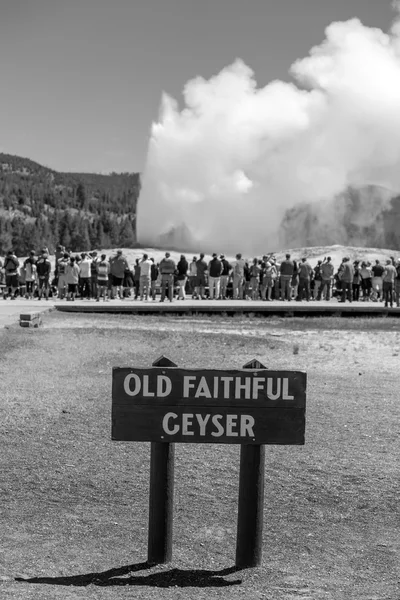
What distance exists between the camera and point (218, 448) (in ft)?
25.4

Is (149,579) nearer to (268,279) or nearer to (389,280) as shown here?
(389,280)

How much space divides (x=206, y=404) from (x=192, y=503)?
1.67 metres

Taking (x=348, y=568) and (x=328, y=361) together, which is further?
(x=328, y=361)

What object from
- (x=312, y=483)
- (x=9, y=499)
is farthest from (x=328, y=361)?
(x=9, y=499)

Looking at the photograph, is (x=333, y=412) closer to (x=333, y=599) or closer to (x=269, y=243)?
(x=333, y=599)

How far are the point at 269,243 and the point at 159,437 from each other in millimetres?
84484

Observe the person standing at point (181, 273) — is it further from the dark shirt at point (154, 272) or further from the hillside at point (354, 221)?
the hillside at point (354, 221)

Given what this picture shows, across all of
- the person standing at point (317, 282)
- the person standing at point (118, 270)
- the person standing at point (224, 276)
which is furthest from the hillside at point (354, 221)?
the person standing at point (118, 270)

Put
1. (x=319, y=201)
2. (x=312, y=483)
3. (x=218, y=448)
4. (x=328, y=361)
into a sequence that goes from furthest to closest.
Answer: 1. (x=319, y=201)
2. (x=328, y=361)
3. (x=218, y=448)
4. (x=312, y=483)

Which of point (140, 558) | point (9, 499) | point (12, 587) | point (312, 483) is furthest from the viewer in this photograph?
point (312, 483)

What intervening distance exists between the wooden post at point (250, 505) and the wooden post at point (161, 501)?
39cm

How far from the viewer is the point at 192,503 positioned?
627 centimetres

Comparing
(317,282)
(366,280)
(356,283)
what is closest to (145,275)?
(317,282)

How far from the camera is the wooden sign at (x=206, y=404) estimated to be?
15.8 feet
